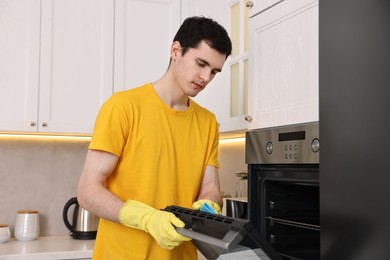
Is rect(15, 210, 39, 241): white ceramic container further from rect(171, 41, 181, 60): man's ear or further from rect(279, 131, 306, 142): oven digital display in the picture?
rect(279, 131, 306, 142): oven digital display

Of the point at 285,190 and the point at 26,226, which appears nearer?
the point at 285,190

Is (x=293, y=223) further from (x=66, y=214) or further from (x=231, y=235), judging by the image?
(x=66, y=214)

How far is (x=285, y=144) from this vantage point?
141 centimetres

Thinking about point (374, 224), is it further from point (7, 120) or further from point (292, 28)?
point (7, 120)

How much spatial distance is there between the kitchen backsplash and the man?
1.18m

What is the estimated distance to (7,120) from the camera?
241 centimetres

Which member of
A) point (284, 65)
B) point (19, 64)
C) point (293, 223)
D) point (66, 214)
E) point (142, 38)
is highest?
point (142, 38)

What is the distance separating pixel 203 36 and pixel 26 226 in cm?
161

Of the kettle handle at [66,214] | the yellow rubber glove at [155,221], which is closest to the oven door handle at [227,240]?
the yellow rubber glove at [155,221]

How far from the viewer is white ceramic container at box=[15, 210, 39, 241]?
2.59 metres

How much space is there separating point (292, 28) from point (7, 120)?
1555mm

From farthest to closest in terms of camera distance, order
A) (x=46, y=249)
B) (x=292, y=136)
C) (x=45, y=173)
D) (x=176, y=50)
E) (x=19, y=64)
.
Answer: (x=45, y=173)
(x=19, y=64)
(x=46, y=249)
(x=176, y=50)
(x=292, y=136)

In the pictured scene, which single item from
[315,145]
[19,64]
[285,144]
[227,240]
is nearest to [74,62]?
[19,64]

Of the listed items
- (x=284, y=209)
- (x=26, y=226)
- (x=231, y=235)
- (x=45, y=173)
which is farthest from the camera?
(x=45, y=173)
